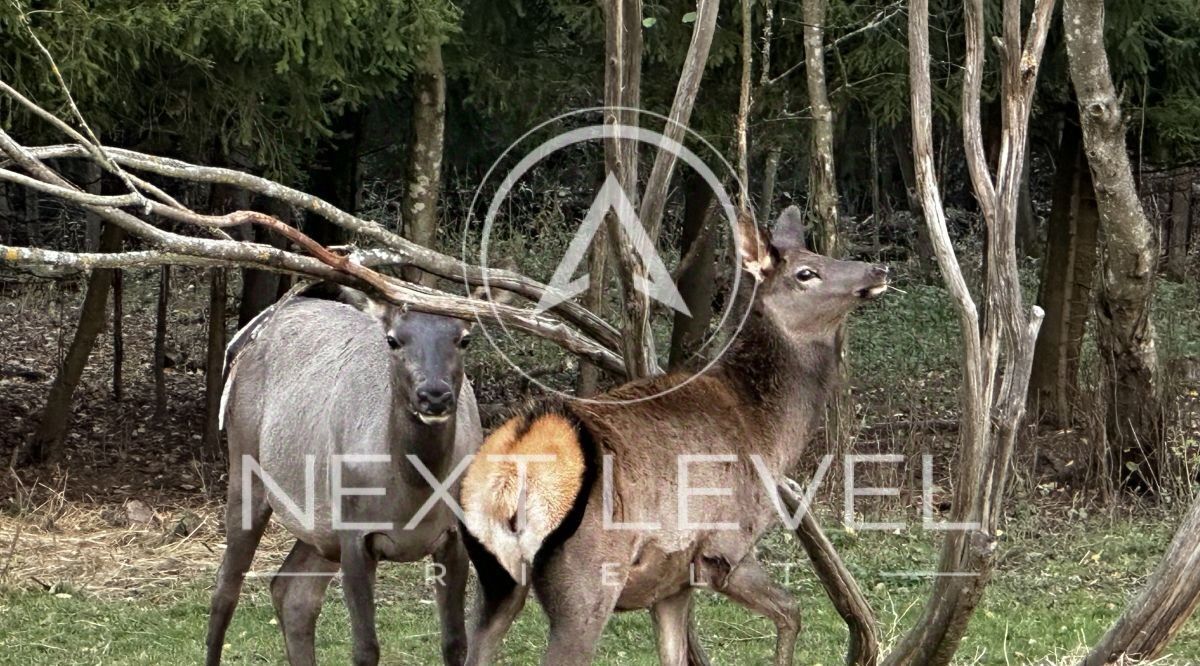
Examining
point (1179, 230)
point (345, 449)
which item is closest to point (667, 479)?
point (345, 449)

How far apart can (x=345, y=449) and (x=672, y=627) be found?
1.83m

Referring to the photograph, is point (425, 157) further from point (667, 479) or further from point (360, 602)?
point (667, 479)

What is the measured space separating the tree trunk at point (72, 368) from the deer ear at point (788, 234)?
7.16 meters

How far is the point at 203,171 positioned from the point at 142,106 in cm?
457

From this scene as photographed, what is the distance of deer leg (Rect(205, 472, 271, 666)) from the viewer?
758 cm

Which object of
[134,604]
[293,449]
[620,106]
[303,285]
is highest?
[620,106]

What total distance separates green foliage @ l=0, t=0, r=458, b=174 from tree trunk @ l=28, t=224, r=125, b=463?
1.16 meters

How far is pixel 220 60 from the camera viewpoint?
10.3 metres

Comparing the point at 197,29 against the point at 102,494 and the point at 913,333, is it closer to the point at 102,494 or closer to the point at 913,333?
the point at 102,494

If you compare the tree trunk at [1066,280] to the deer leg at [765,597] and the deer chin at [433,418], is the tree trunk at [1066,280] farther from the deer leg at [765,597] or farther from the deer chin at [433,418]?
the deer chin at [433,418]

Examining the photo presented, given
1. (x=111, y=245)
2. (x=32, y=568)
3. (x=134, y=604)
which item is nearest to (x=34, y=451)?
(x=111, y=245)

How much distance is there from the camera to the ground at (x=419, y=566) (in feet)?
26.6

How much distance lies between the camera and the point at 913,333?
1677 centimetres

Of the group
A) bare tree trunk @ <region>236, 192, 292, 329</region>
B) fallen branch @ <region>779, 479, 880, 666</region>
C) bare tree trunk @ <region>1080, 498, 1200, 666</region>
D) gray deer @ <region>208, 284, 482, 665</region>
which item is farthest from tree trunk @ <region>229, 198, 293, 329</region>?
bare tree trunk @ <region>1080, 498, 1200, 666</region>
